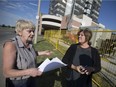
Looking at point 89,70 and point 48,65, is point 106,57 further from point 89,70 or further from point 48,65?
point 48,65

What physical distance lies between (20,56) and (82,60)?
1.29 meters

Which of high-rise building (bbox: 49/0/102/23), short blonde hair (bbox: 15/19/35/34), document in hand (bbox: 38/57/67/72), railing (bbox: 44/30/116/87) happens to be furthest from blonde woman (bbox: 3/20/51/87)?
high-rise building (bbox: 49/0/102/23)

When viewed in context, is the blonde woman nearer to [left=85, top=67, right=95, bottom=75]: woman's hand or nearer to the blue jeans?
the blue jeans

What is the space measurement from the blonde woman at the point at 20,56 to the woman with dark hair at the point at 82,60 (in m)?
0.94

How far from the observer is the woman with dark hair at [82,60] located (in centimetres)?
297

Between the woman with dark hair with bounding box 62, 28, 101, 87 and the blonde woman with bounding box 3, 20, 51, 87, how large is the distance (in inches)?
36.8

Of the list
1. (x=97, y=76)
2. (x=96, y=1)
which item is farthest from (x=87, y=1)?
(x=97, y=76)

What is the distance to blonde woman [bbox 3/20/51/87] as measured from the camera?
1881 mm

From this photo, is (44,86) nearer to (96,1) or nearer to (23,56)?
(23,56)

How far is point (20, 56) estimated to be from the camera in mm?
2111

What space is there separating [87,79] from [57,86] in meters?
1.87

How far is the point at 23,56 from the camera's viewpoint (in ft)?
7.07

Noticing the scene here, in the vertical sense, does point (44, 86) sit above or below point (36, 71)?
below

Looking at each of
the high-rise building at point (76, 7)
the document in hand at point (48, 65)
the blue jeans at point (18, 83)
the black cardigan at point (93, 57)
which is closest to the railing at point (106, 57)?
the black cardigan at point (93, 57)
